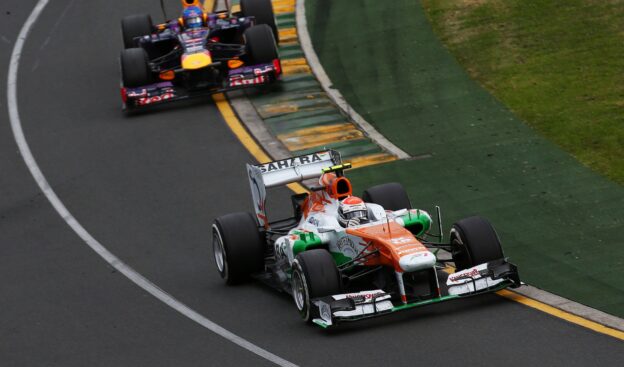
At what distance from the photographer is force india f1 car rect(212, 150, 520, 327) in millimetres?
14445

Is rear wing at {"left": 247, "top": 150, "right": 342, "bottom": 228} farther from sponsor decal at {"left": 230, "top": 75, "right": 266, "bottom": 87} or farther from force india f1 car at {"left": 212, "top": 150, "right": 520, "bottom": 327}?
sponsor decal at {"left": 230, "top": 75, "right": 266, "bottom": 87}

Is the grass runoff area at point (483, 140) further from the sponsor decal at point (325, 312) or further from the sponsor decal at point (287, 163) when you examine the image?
the sponsor decal at point (325, 312)

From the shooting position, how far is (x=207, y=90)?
2553cm

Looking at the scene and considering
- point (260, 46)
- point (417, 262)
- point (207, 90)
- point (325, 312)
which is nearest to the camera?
point (417, 262)

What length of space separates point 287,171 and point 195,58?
881 centimetres

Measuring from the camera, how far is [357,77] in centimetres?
2519

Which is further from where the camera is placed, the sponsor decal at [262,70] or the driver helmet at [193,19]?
the driver helmet at [193,19]

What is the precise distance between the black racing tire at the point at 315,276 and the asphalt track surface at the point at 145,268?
0.37 m

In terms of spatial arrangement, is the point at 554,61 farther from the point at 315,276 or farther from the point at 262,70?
the point at 315,276

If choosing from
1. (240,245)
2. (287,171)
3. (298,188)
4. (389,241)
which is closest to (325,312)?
(389,241)

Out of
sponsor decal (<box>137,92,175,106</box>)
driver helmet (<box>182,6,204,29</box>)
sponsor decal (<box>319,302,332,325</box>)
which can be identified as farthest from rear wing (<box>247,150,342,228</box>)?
driver helmet (<box>182,6,204,29</box>)

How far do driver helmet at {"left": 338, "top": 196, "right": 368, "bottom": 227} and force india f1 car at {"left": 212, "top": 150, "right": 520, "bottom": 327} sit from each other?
0.5 inches

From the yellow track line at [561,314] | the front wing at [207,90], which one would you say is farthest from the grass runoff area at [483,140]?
the front wing at [207,90]

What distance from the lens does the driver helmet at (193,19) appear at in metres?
26.7
